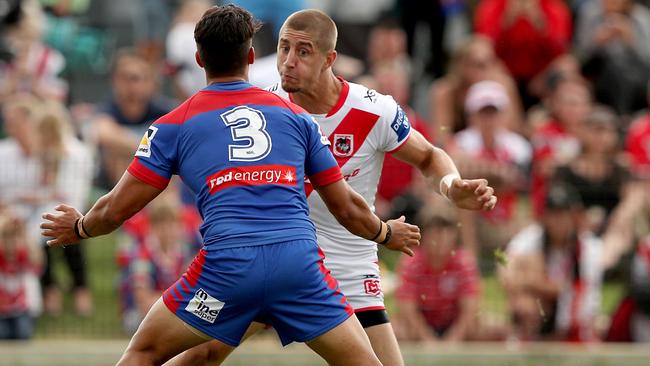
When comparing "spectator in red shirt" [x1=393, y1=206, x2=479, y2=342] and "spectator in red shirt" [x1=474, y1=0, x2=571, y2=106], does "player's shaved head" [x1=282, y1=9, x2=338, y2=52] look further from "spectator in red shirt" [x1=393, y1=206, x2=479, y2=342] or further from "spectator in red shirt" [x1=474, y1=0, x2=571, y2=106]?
"spectator in red shirt" [x1=474, y1=0, x2=571, y2=106]

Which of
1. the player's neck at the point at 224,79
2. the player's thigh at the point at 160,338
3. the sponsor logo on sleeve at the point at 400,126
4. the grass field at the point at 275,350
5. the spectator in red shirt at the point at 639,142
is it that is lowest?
the grass field at the point at 275,350

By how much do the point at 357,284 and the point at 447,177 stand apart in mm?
771

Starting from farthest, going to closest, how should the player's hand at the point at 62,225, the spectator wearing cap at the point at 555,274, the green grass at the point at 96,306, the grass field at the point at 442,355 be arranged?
1. the green grass at the point at 96,306
2. the spectator wearing cap at the point at 555,274
3. the grass field at the point at 442,355
4. the player's hand at the point at 62,225

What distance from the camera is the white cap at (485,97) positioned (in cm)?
1307

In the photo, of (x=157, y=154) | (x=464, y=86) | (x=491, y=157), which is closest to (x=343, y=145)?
(x=157, y=154)

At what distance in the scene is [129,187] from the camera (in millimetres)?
6441

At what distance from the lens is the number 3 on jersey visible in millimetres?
6332

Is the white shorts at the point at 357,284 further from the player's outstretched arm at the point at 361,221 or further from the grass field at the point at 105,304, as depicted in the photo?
the grass field at the point at 105,304

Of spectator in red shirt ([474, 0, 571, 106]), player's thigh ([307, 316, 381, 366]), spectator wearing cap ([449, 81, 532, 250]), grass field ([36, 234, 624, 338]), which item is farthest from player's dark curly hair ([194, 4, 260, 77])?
spectator in red shirt ([474, 0, 571, 106])

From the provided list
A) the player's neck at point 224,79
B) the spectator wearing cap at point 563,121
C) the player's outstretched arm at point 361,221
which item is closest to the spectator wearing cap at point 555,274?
the spectator wearing cap at point 563,121

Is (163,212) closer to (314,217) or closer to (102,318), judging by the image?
(102,318)

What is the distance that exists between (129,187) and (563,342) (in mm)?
6186

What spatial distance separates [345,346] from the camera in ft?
21.0

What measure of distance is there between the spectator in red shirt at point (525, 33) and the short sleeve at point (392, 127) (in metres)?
7.65
